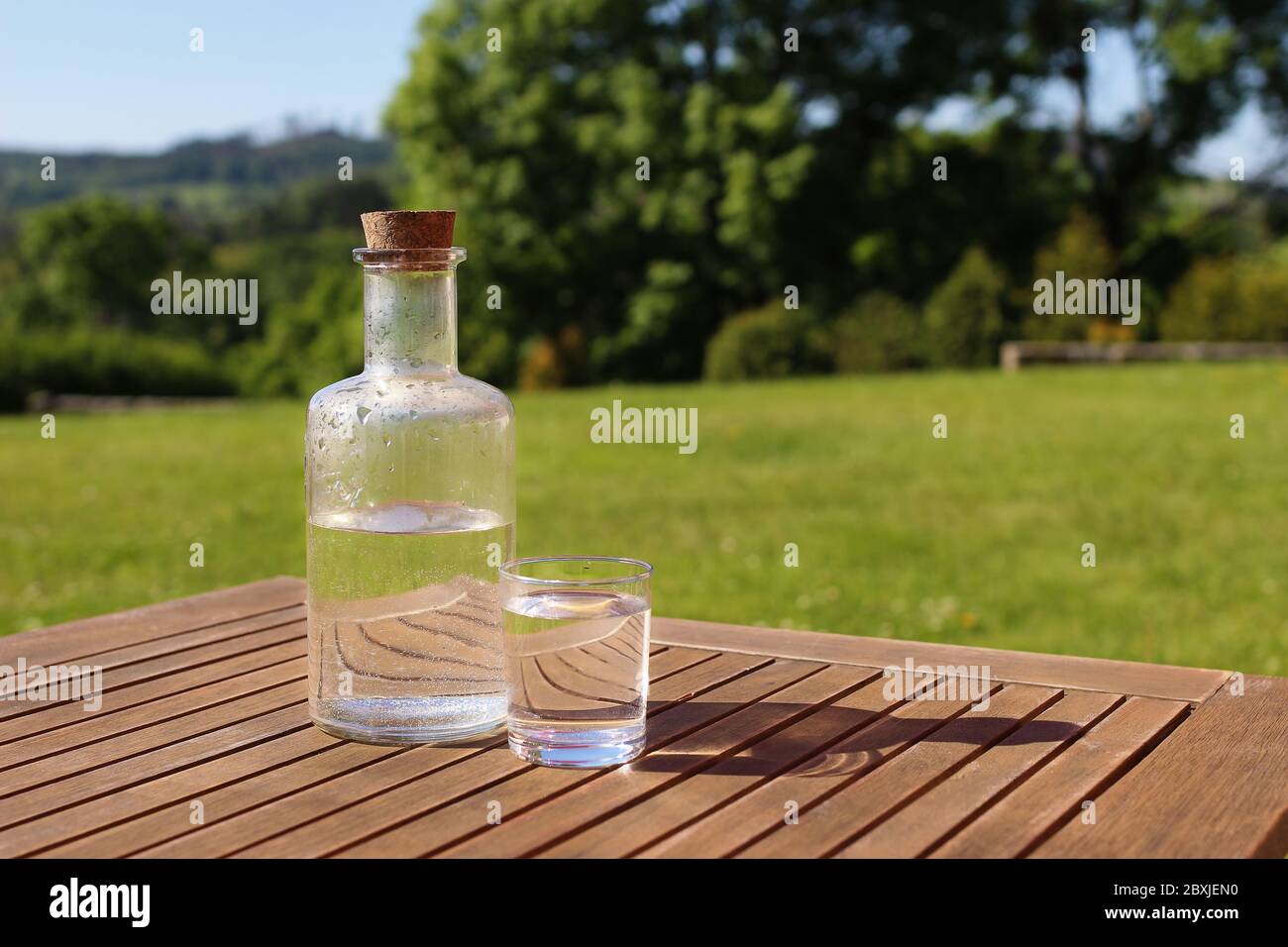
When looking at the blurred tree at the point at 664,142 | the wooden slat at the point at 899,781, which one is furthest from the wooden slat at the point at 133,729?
the blurred tree at the point at 664,142

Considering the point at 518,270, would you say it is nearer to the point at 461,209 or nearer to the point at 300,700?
the point at 461,209

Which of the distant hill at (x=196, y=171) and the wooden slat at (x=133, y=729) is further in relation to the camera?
the distant hill at (x=196, y=171)

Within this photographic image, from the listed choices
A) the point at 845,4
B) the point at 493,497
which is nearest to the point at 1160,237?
the point at 845,4

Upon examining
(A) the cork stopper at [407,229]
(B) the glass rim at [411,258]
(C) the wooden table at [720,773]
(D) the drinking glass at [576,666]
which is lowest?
(C) the wooden table at [720,773]

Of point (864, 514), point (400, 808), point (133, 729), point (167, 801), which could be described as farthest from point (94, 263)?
point (400, 808)

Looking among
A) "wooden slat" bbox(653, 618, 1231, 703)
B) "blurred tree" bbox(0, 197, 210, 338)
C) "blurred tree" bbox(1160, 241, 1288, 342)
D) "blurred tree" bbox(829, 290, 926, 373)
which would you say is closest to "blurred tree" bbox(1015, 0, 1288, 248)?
"blurred tree" bbox(1160, 241, 1288, 342)

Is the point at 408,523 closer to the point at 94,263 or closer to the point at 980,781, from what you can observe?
the point at 980,781

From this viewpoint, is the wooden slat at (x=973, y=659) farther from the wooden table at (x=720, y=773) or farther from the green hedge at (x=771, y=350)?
the green hedge at (x=771, y=350)
